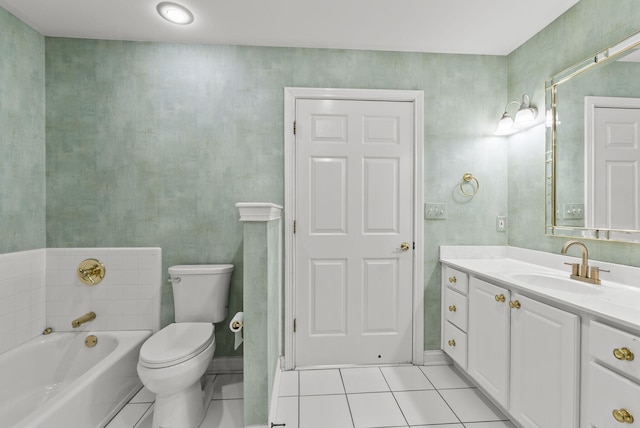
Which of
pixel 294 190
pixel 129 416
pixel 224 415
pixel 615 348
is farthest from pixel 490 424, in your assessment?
pixel 129 416

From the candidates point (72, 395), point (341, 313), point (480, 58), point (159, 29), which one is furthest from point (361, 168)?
point (72, 395)

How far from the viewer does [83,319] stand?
2047 mm

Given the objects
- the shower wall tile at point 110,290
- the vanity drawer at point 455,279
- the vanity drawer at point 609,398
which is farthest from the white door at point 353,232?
the vanity drawer at point 609,398

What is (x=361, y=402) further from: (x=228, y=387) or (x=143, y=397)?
(x=143, y=397)

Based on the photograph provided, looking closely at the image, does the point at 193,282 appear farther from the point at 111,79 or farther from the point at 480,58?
the point at 480,58

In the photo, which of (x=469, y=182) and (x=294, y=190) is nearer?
(x=294, y=190)

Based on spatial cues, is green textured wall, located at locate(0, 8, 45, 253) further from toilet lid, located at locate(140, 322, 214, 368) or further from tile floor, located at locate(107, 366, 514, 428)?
tile floor, located at locate(107, 366, 514, 428)

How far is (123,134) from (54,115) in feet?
1.62

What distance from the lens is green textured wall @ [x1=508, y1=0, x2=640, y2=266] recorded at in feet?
5.07

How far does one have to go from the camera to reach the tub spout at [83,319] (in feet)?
6.63

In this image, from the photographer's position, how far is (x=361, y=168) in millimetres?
2236

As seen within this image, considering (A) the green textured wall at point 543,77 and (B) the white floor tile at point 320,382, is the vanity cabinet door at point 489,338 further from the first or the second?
(B) the white floor tile at point 320,382

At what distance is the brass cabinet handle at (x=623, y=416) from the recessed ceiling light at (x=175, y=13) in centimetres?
281

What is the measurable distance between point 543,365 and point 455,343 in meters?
0.78
